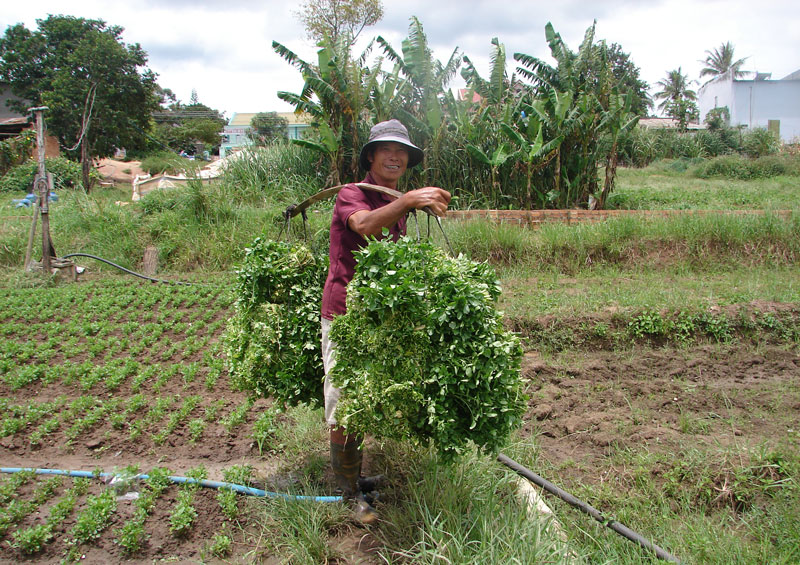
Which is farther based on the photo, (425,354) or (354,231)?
(354,231)

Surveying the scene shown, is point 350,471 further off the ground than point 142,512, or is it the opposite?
point 350,471

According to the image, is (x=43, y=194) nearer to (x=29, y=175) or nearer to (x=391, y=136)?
(x=391, y=136)

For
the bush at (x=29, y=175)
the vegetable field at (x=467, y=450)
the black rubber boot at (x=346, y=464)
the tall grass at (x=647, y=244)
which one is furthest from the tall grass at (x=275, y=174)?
the bush at (x=29, y=175)

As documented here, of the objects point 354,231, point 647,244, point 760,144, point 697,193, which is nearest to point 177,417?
point 354,231

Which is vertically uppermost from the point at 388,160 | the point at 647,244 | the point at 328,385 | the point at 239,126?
the point at 239,126

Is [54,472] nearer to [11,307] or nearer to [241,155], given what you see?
[11,307]

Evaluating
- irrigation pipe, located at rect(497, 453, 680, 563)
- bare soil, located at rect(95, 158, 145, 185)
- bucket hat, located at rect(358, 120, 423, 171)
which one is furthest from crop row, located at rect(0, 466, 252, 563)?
bare soil, located at rect(95, 158, 145, 185)

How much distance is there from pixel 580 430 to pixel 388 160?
7.83 feet

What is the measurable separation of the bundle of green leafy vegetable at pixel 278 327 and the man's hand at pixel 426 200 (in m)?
0.90

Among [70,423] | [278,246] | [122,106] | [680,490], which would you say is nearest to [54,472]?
[70,423]

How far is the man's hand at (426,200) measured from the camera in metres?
2.38

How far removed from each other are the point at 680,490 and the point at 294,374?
2.28 m

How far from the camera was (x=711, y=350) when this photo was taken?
5.24 meters

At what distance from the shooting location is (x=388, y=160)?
2836mm
